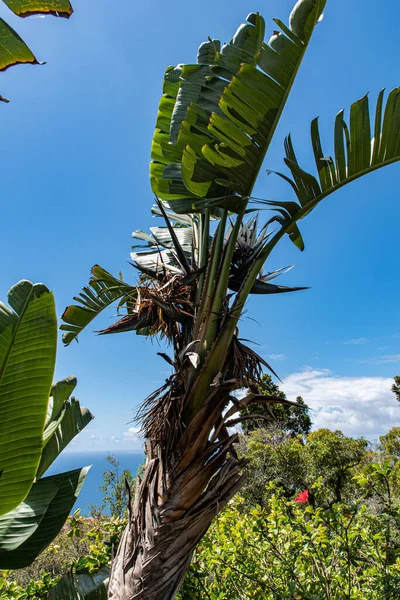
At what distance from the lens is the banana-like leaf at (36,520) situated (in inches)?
81.6

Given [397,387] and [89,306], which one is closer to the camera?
[89,306]

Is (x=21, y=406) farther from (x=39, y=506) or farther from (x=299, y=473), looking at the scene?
(x=299, y=473)

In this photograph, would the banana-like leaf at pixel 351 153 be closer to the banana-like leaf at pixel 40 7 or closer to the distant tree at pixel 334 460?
the banana-like leaf at pixel 40 7

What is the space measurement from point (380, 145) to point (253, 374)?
208cm

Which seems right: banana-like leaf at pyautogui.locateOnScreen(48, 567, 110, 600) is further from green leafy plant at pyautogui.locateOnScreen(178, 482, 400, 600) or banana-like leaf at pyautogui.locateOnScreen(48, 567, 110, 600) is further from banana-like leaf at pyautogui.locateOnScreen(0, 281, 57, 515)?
banana-like leaf at pyautogui.locateOnScreen(0, 281, 57, 515)

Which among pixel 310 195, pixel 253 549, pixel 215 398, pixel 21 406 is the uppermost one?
pixel 310 195

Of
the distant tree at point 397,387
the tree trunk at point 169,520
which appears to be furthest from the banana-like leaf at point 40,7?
the distant tree at point 397,387

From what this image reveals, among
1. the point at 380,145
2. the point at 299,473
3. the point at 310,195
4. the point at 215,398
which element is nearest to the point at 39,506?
the point at 215,398

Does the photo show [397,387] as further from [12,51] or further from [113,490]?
[12,51]

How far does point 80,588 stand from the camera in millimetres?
2652

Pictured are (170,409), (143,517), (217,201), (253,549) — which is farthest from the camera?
(253,549)

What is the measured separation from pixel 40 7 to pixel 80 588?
11.4 feet

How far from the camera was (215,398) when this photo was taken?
104 inches

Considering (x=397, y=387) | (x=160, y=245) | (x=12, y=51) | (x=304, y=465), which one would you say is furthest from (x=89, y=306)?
(x=397, y=387)
